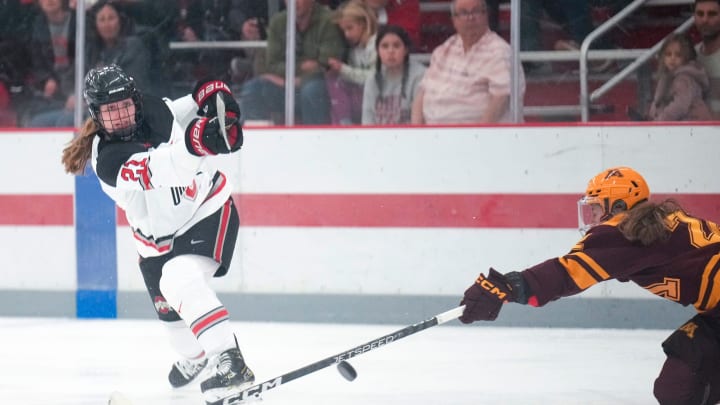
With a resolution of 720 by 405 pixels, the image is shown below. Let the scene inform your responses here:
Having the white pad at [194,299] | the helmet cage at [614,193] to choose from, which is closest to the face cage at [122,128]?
the white pad at [194,299]

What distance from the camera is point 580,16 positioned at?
4.64 m

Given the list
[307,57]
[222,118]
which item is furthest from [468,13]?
[222,118]

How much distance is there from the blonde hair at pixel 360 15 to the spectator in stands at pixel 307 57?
0.18 ft

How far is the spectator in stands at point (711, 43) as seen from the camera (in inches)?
176

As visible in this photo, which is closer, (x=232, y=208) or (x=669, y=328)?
(x=232, y=208)

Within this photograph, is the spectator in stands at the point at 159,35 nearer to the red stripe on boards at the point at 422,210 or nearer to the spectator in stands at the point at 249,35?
the spectator in stands at the point at 249,35

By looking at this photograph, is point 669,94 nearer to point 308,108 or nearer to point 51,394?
point 308,108

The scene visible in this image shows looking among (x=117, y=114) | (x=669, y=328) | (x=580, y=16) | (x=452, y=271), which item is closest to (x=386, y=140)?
(x=452, y=271)

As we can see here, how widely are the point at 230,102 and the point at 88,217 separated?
2402 mm

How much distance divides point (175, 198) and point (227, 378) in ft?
1.95

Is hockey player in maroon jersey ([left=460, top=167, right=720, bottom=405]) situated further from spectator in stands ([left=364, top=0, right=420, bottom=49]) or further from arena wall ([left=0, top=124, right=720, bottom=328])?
spectator in stands ([left=364, top=0, right=420, bottom=49])

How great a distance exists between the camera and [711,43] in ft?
14.7

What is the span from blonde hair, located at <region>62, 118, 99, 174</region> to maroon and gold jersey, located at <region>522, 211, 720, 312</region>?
1313 millimetres

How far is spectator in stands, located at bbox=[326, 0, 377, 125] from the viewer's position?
191 inches
